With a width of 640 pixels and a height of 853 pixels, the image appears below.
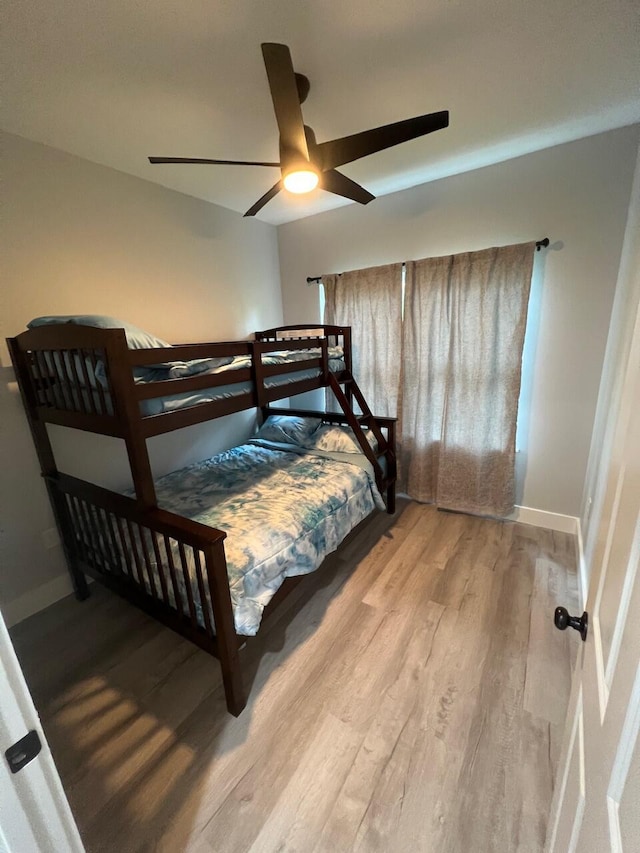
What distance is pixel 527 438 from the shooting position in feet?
8.47

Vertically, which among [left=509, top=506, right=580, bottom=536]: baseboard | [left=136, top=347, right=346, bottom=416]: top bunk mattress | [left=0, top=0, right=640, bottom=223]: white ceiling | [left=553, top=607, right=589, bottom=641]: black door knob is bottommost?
[left=509, top=506, right=580, bottom=536]: baseboard

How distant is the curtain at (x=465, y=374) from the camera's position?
2.43m

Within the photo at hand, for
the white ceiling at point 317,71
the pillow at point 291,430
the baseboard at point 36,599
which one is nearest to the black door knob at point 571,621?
the white ceiling at point 317,71

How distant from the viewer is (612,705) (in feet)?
1.67

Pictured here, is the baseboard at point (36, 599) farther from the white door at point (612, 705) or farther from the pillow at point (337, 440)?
the white door at point (612, 705)

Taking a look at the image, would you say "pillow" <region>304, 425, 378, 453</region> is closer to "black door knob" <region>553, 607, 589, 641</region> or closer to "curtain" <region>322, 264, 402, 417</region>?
"curtain" <region>322, 264, 402, 417</region>

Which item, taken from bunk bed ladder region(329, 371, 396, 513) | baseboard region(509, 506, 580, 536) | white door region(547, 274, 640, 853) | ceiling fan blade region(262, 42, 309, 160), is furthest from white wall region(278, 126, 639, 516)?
white door region(547, 274, 640, 853)

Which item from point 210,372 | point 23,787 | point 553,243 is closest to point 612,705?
point 23,787

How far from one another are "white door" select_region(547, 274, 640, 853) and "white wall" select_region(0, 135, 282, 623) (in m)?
2.58

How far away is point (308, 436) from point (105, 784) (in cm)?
225

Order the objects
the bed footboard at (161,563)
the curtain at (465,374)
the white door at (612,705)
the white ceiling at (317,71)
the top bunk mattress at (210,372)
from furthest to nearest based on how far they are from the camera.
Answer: the curtain at (465,374) → the top bunk mattress at (210,372) → the bed footboard at (161,563) → the white ceiling at (317,71) → the white door at (612,705)

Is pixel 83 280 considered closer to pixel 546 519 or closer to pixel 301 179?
pixel 301 179

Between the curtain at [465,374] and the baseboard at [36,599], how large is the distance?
2.71m

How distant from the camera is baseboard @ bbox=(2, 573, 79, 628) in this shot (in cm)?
192
